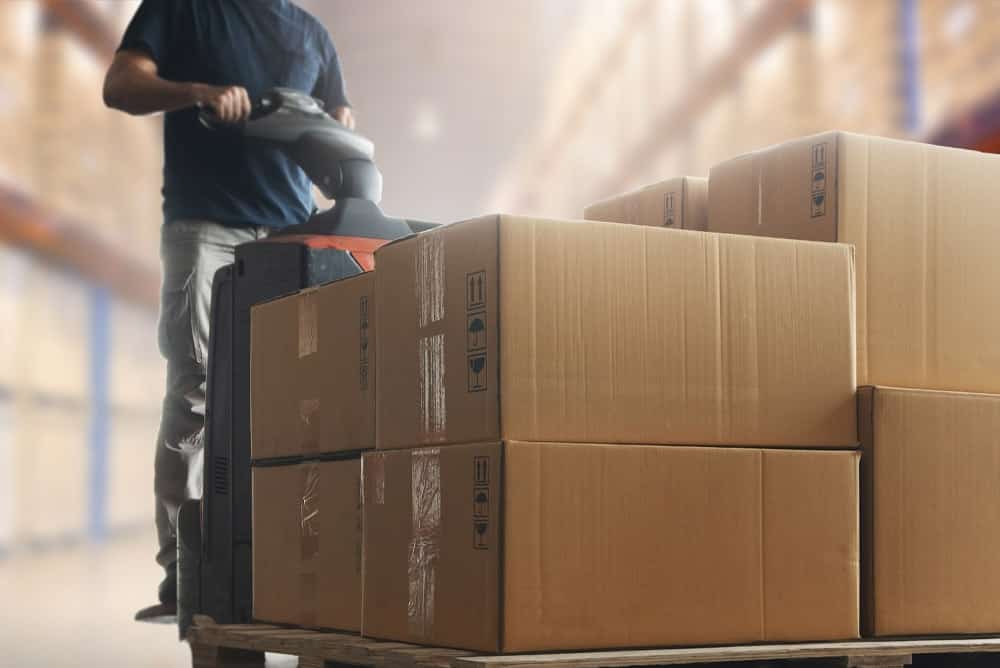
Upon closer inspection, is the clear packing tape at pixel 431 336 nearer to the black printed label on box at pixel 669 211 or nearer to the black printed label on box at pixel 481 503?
the black printed label on box at pixel 481 503

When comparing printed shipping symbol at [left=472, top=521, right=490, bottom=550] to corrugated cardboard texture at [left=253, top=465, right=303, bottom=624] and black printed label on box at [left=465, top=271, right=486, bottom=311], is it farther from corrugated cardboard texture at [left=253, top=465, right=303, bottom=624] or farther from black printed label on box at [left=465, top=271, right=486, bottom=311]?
corrugated cardboard texture at [left=253, top=465, right=303, bottom=624]

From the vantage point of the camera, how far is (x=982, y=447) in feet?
7.20

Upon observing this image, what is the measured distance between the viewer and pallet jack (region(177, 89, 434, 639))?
265 cm

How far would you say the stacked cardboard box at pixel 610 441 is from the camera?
6.17ft

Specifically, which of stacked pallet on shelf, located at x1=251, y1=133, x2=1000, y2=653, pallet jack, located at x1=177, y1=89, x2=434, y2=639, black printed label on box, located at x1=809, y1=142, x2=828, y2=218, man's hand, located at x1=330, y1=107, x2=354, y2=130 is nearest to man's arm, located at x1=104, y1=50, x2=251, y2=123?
pallet jack, located at x1=177, y1=89, x2=434, y2=639

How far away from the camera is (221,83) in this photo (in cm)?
320

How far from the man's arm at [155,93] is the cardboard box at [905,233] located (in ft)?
3.93

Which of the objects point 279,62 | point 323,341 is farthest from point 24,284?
point 323,341

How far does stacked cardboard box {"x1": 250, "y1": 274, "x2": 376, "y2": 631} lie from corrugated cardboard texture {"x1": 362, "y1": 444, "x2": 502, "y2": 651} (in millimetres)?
112

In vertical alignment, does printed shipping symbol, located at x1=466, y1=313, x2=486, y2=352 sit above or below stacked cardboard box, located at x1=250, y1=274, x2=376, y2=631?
above

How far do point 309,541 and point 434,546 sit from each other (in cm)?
47

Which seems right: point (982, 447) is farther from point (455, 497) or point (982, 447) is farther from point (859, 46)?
point (859, 46)

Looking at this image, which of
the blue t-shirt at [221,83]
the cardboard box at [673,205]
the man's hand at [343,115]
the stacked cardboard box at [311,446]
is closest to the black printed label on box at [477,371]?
the stacked cardboard box at [311,446]

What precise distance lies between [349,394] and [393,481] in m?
0.25
